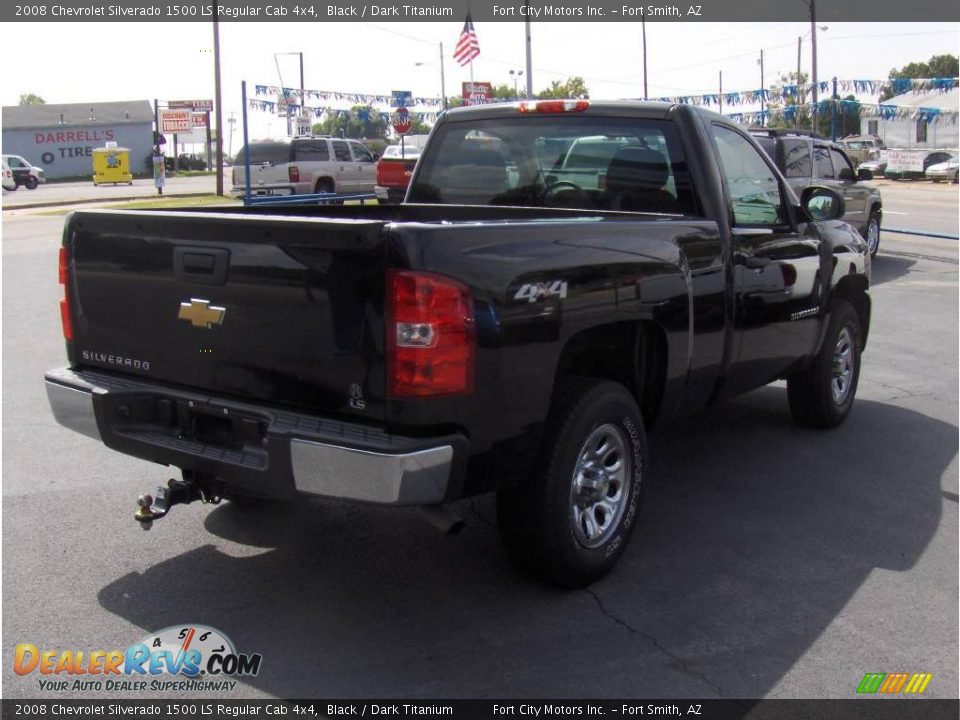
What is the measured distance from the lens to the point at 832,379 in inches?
256

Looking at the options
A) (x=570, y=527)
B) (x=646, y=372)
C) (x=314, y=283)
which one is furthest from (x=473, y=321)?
(x=646, y=372)

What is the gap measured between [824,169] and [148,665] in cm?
1323

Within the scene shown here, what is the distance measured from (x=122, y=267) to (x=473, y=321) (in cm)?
159

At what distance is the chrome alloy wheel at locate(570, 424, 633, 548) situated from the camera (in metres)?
4.15

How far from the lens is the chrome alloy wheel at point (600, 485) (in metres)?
4.15

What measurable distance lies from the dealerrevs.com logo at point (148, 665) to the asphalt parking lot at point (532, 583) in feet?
0.18

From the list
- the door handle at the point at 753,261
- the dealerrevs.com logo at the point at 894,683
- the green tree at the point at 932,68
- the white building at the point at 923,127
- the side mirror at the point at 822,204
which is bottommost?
the dealerrevs.com logo at the point at 894,683

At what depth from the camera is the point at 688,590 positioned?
4.27m

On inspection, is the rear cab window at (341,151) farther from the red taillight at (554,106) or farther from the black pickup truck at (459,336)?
the black pickup truck at (459,336)

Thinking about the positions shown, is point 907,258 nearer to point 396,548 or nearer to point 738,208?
point 738,208

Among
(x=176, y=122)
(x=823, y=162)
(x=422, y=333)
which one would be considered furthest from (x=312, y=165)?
(x=176, y=122)

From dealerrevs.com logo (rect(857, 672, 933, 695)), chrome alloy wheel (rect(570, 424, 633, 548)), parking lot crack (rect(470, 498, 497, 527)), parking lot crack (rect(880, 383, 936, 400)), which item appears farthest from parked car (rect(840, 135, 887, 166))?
dealerrevs.com logo (rect(857, 672, 933, 695))

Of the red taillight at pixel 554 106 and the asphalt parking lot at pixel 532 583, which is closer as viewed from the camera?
the asphalt parking lot at pixel 532 583

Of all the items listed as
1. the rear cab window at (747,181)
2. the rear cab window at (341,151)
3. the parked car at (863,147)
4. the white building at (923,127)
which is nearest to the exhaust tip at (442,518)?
the rear cab window at (747,181)
